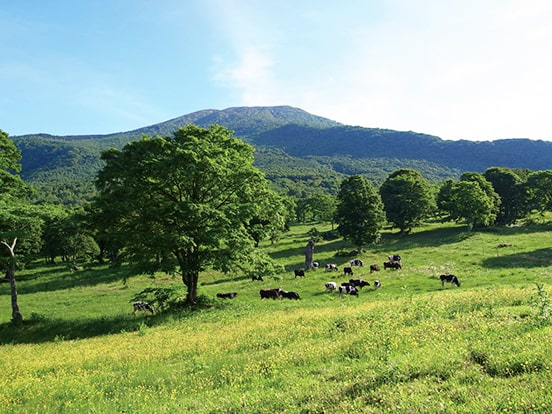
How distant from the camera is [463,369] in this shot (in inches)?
353

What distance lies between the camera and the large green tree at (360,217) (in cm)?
6253

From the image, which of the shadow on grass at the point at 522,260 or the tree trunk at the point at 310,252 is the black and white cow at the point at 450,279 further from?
the tree trunk at the point at 310,252

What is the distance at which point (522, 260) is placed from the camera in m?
45.8

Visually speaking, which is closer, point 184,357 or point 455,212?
point 184,357

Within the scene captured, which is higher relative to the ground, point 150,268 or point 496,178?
point 496,178

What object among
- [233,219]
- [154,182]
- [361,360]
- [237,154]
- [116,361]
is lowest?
[116,361]

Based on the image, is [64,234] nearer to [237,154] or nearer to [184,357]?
[237,154]

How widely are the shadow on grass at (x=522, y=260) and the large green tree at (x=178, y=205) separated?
32.1 m

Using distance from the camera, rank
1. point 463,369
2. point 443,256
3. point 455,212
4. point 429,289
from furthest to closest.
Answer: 1. point 455,212
2. point 443,256
3. point 429,289
4. point 463,369

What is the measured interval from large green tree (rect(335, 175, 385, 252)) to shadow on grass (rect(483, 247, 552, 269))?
61.7 ft

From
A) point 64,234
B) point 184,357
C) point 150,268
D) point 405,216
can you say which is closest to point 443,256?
point 405,216

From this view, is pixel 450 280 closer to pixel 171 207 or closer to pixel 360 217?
pixel 360 217

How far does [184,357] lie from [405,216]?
2821 inches

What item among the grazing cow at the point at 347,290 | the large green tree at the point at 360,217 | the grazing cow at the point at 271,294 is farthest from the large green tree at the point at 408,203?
the grazing cow at the point at 271,294
